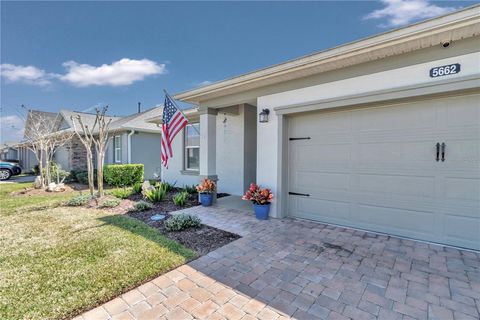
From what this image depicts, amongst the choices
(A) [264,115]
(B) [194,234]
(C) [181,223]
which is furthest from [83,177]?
(A) [264,115]

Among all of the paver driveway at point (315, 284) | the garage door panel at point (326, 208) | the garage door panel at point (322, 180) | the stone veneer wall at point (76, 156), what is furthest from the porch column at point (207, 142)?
the stone veneer wall at point (76, 156)

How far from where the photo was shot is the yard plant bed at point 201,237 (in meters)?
3.65

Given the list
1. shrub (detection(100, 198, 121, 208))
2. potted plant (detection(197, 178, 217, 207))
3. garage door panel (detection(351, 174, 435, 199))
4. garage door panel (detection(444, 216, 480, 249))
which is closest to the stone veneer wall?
shrub (detection(100, 198, 121, 208))

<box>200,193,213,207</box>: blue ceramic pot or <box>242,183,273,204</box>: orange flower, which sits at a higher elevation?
<box>242,183,273,204</box>: orange flower

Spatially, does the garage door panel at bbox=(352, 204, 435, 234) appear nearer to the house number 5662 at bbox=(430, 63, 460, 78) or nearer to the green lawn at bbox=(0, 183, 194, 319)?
the house number 5662 at bbox=(430, 63, 460, 78)

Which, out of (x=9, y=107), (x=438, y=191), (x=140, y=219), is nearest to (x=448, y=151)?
(x=438, y=191)

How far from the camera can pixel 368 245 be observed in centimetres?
362

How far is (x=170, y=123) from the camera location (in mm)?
5570

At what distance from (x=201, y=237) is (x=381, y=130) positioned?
3.81m

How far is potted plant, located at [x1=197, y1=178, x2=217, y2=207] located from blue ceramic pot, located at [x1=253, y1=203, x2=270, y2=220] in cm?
168

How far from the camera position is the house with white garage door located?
3338 millimetres

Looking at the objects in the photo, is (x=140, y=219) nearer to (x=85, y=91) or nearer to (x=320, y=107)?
(x=320, y=107)

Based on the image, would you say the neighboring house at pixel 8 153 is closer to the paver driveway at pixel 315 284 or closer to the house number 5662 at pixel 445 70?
the paver driveway at pixel 315 284

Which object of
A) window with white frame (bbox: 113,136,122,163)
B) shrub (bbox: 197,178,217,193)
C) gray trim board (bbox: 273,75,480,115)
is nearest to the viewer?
gray trim board (bbox: 273,75,480,115)
